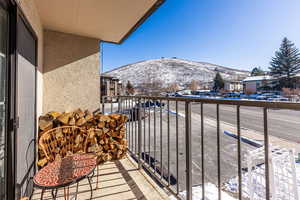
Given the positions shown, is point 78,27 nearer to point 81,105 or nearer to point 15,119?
Result: point 81,105

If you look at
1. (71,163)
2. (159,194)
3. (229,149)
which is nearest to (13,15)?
(71,163)

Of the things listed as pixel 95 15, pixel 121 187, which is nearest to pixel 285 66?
pixel 95 15

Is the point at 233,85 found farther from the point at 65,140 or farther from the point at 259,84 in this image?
the point at 65,140

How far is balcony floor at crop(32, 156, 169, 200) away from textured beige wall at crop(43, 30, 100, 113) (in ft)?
4.18

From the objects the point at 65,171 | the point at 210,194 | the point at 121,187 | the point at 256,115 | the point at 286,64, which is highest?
the point at 286,64

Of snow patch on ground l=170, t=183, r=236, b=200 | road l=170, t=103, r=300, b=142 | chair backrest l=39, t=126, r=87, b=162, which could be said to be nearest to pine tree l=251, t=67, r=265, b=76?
snow patch on ground l=170, t=183, r=236, b=200

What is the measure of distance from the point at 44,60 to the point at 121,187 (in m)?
2.26

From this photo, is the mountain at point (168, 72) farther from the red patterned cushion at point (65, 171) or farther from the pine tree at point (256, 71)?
the red patterned cushion at point (65, 171)

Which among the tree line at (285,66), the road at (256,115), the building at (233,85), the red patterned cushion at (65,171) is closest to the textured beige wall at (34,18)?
the red patterned cushion at (65,171)

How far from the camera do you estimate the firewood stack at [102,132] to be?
2.19 m

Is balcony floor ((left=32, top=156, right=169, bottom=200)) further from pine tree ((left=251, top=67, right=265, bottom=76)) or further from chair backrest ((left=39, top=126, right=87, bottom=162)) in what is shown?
pine tree ((left=251, top=67, right=265, bottom=76))

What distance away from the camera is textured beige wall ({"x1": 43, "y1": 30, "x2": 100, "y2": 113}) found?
245 centimetres

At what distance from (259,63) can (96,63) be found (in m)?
46.5

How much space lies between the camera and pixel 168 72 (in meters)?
41.4
